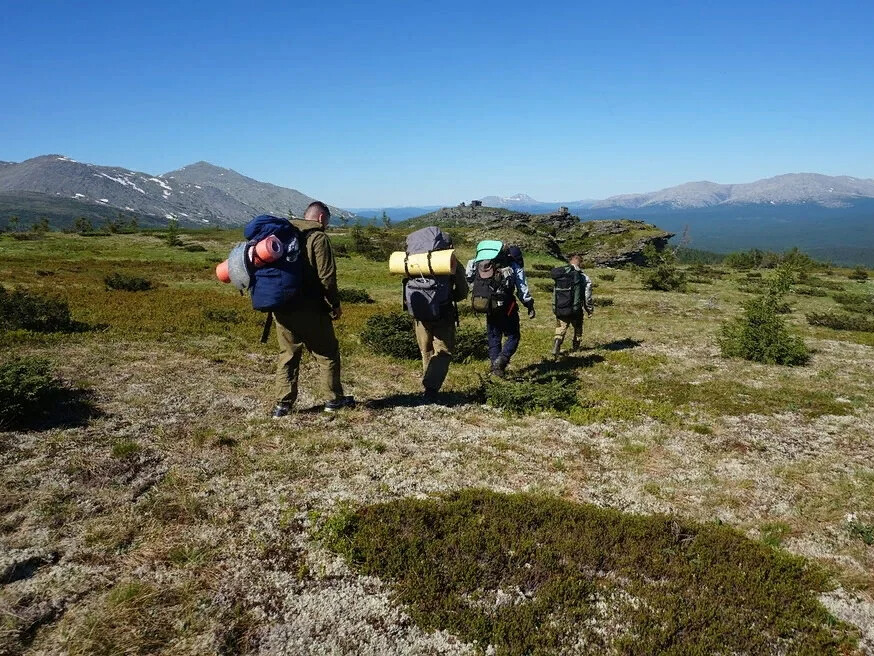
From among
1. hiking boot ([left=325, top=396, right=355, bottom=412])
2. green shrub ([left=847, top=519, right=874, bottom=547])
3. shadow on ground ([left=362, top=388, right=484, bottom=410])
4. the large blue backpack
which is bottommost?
green shrub ([left=847, top=519, right=874, bottom=547])

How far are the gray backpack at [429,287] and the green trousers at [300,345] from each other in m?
1.57

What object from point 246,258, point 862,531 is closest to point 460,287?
point 246,258

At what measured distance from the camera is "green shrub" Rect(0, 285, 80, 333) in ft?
44.4

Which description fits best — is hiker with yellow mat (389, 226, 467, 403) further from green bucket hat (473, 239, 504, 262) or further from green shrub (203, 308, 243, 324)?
green shrub (203, 308, 243, 324)

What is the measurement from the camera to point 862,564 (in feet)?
17.4

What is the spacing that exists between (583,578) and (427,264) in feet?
17.5

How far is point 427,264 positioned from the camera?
27.8 feet

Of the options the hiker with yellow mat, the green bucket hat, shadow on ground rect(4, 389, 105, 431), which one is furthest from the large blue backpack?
the green bucket hat

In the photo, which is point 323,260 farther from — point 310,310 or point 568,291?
point 568,291

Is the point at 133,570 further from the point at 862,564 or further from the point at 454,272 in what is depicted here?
the point at 862,564

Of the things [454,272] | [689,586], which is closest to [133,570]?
[689,586]

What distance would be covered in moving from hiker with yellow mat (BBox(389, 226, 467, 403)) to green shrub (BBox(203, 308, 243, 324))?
34.8 ft

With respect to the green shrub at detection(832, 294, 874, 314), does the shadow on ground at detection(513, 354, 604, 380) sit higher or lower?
higher

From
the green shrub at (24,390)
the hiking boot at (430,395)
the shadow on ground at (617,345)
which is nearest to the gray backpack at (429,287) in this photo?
the hiking boot at (430,395)
